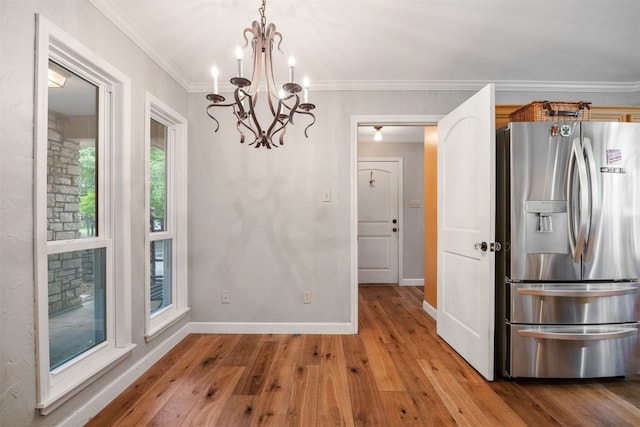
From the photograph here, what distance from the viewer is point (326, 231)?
2.95 metres

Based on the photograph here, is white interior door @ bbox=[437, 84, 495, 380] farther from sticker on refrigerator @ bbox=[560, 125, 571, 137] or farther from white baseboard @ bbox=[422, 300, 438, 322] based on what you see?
white baseboard @ bbox=[422, 300, 438, 322]

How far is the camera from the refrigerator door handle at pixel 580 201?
2025 millimetres

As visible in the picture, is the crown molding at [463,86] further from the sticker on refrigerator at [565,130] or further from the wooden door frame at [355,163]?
the sticker on refrigerator at [565,130]

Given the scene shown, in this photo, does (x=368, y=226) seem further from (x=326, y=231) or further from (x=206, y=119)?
(x=206, y=119)

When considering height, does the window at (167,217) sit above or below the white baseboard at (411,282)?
above

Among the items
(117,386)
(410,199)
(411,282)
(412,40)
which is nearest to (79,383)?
(117,386)

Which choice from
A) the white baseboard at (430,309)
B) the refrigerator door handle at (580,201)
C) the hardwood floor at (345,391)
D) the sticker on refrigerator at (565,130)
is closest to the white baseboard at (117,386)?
the hardwood floor at (345,391)

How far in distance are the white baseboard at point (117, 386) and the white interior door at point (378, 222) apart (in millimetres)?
3156

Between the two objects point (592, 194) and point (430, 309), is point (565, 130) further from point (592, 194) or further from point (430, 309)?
point (430, 309)

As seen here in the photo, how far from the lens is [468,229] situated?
7.66 ft

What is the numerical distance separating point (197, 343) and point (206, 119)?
2072mm

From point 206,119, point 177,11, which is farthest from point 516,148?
point 206,119

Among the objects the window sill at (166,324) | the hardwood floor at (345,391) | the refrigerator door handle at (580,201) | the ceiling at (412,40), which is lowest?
the hardwood floor at (345,391)

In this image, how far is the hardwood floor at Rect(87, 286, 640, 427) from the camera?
5.67ft
